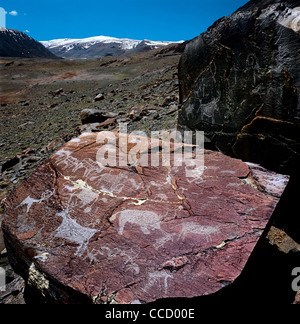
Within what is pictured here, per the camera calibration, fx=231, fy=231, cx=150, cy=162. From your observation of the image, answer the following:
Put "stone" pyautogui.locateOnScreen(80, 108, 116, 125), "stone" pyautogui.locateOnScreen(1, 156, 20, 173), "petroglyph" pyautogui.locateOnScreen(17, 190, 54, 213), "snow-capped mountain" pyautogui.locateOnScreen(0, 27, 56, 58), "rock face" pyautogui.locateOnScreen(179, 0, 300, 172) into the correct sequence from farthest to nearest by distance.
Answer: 1. "snow-capped mountain" pyautogui.locateOnScreen(0, 27, 56, 58)
2. "stone" pyautogui.locateOnScreen(80, 108, 116, 125)
3. "stone" pyautogui.locateOnScreen(1, 156, 20, 173)
4. "rock face" pyautogui.locateOnScreen(179, 0, 300, 172)
5. "petroglyph" pyautogui.locateOnScreen(17, 190, 54, 213)

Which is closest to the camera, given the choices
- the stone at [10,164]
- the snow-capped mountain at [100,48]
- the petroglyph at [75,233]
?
the petroglyph at [75,233]

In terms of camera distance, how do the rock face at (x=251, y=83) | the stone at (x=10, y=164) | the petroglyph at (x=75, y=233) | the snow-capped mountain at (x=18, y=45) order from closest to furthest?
1. the petroglyph at (x=75, y=233)
2. the rock face at (x=251, y=83)
3. the stone at (x=10, y=164)
4. the snow-capped mountain at (x=18, y=45)

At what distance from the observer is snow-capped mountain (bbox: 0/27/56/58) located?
174 ft

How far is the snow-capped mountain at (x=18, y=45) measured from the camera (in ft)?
174

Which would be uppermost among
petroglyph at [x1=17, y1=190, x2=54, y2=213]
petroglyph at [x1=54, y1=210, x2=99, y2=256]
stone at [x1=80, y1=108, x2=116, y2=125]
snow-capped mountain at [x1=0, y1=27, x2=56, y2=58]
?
snow-capped mountain at [x1=0, y1=27, x2=56, y2=58]

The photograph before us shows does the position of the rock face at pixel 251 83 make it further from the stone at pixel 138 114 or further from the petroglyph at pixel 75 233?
the stone at pixel 138 114

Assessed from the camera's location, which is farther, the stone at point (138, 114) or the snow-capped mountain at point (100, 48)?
the snow-capped mountain at point (100, 48)

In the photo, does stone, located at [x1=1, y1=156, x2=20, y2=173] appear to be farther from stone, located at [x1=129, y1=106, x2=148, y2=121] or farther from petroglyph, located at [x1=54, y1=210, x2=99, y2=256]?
petroglyph, located at [x1=54, y1=210, x2=99, y2=256]

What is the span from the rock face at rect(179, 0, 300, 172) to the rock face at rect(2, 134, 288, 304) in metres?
0.58

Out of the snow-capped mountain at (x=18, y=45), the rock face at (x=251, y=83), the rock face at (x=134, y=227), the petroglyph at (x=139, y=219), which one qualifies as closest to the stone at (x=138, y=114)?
the rock face at (x=251, y=83)

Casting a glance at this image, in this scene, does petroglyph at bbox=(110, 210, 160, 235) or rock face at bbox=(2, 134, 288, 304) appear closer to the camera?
rock face at bbox=(2, 134, 288, 304)

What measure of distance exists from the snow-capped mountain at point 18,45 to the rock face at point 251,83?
60261mm

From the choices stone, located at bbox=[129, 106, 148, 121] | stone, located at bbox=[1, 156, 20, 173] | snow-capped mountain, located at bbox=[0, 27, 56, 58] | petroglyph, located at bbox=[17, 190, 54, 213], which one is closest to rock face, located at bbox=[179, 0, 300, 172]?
petroglyph, located at bbox=[17, 190, 54, 213]

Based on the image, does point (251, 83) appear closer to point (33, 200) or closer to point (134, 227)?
point (134, 227)
